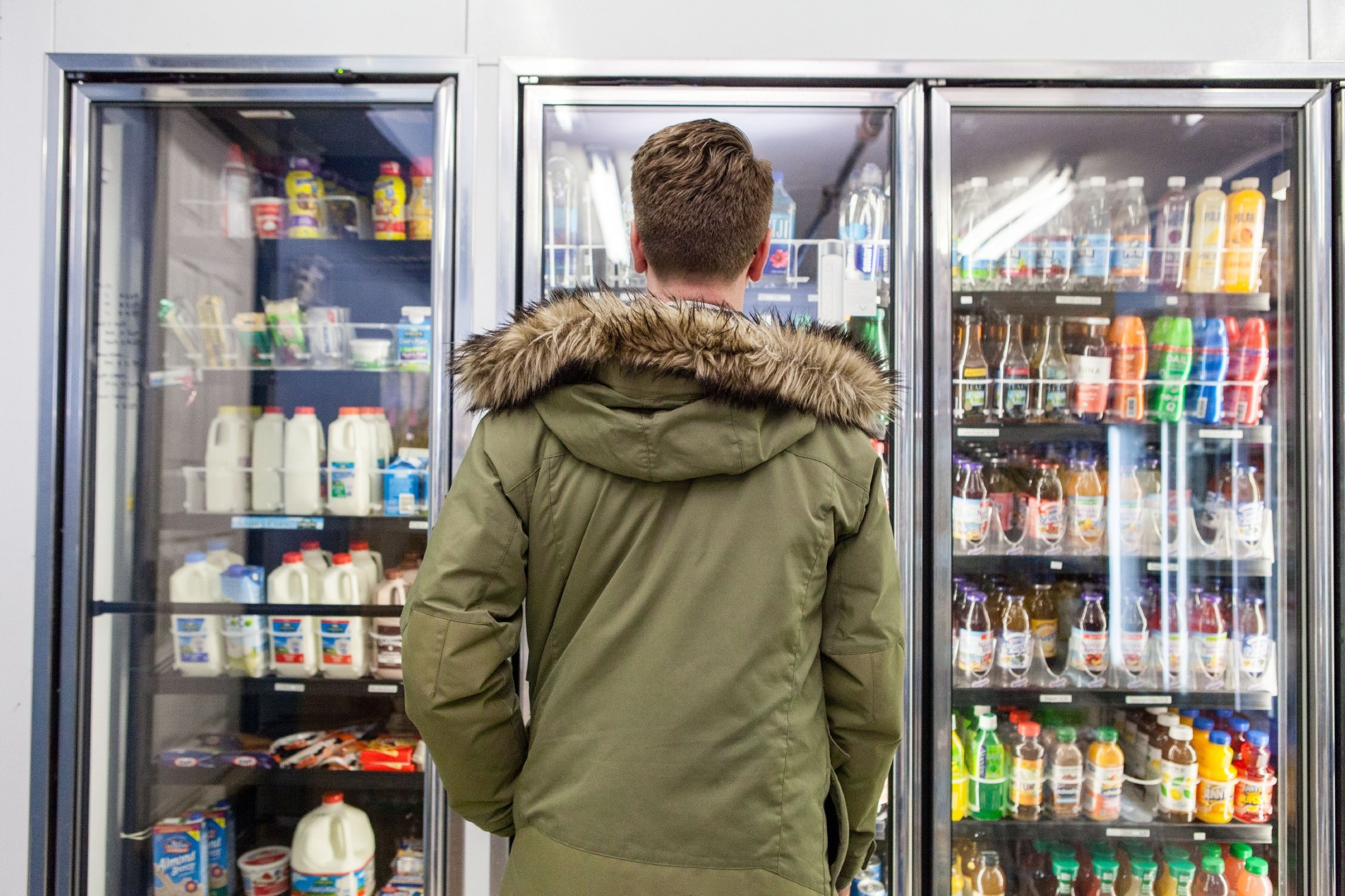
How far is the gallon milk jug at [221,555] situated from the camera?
204 centimetres

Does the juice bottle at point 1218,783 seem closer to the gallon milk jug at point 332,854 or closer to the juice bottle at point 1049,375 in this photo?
the juice bottle at point 1049,375

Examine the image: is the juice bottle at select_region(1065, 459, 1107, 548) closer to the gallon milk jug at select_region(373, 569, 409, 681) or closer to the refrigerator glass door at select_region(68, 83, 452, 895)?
the refrigerator glass door at select_region(68, 83, 452, 895)

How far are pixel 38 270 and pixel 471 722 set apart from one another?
1710mm

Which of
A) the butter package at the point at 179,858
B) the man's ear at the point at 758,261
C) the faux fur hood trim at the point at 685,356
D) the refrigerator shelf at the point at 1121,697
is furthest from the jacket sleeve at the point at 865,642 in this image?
the butter package at the point at 179,858

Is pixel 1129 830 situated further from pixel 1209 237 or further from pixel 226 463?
pixel 226 463

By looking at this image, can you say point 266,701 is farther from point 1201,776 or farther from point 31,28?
point 1201,776

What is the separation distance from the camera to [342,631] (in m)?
1.93

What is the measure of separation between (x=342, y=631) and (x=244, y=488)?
A: 51 cm

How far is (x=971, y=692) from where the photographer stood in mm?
1957

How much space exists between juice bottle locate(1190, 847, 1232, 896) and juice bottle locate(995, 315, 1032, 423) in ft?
4.30

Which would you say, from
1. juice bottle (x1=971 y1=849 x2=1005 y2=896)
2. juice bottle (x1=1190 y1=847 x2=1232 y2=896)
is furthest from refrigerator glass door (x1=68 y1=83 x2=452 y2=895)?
juice bottle (x1=1190 y1=847 x2=1232 y2=896)

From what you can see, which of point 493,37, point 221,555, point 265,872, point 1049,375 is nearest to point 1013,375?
point 1049,375

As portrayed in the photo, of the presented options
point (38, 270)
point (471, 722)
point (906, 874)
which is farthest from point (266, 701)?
point (906, 874)

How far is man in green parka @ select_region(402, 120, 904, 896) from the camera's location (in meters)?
1.03
